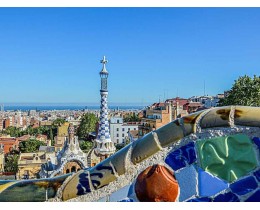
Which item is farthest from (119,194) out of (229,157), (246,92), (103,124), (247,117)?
(246,92)

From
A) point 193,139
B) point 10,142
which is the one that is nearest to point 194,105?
point 10,142

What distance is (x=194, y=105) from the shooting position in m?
42.4

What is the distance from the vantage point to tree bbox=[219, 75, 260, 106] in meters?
14.7

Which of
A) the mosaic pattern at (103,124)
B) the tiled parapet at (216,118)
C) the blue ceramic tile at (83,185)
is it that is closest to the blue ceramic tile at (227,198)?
the tiled parapet at (216,118)

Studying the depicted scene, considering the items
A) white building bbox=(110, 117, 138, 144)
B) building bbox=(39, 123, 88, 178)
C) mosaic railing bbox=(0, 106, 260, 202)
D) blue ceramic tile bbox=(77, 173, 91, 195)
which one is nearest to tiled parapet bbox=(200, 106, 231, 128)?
mosaic railing bbox=(0, 106, 260, 202)

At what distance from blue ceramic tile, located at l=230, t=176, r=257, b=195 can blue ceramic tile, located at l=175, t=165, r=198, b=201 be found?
0.23 metres

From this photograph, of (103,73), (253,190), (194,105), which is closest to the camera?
(253,190)

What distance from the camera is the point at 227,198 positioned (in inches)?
90.0

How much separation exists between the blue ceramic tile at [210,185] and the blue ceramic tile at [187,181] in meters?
0.04

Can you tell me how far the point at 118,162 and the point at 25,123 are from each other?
78220mm

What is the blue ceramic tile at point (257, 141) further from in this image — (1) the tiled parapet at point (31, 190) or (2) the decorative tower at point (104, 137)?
(2) the decorative tower at point (104, 137)

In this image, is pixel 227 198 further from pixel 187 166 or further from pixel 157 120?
pixel 157 120

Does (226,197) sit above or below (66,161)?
above

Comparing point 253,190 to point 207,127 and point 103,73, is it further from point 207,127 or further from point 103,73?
point 103,73
